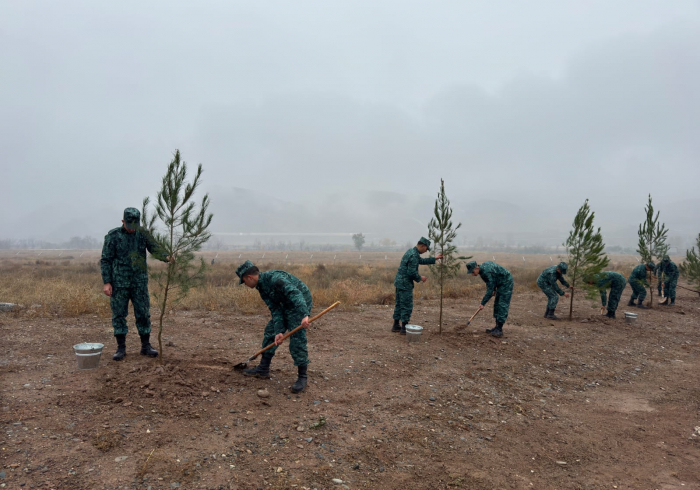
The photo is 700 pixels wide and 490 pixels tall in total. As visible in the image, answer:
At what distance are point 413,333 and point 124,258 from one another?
5.23m

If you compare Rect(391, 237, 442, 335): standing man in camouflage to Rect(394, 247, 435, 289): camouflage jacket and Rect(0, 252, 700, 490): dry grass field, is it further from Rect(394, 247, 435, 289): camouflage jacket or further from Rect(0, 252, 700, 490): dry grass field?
Rect(0, 252, 700, 490): dry grass field

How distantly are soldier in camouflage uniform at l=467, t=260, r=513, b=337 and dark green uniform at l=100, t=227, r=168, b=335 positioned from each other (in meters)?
6.23

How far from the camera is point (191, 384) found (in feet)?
16.2

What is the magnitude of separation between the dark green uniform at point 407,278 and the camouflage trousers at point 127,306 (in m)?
4.58

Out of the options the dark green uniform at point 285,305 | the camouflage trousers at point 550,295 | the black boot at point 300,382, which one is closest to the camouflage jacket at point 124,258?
the dark green uniform at point 285,305

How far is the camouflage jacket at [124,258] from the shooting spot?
19.0 ft

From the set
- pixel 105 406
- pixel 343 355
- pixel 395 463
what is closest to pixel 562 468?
pixel 395 463

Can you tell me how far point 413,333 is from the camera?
8.00m

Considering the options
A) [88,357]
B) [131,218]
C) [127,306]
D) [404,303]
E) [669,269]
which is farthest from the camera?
[669,269]

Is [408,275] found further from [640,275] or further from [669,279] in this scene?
[669,279]

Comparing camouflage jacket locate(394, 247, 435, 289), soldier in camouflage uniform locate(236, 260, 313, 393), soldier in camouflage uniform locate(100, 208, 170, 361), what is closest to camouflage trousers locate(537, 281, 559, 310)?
camouflage jacket locate(394, 247, 435, 289)

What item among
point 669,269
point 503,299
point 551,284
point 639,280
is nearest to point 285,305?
point 503,299

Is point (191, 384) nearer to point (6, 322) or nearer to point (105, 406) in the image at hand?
point (105, 406)

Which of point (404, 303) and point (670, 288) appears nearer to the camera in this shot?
point (404, 303)
